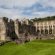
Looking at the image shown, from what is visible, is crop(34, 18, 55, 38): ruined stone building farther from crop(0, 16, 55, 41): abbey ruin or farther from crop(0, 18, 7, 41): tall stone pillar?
crop(0, 18, 7, 41): tall stone pillar

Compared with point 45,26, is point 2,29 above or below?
below

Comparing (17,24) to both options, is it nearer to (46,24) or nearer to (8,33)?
(8,33)

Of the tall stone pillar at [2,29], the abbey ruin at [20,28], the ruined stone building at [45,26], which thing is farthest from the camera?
the ruined stone building at [45,26]

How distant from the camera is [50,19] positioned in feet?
385

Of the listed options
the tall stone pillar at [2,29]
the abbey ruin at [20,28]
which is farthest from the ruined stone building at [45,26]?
the tall stone pillar at [2,29]

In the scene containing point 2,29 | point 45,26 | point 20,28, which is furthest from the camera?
point 45,26

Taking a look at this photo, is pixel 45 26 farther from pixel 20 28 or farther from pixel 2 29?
pixel 2 29

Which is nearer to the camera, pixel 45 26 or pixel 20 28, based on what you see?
pixel 20 28

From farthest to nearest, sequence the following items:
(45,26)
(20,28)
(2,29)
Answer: (45,26), (20,28), (2,29)

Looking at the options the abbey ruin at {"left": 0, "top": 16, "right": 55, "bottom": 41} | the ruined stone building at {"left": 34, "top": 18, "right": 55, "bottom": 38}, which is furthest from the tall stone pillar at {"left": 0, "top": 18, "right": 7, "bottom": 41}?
the ruined stone building at {"left": 34, "top": 18, "right": 55, "bottom": 38}

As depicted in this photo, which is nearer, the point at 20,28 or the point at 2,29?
the point at 2,29

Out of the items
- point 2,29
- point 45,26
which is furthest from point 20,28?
point 45,26

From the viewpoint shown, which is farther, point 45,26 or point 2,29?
point 45,26

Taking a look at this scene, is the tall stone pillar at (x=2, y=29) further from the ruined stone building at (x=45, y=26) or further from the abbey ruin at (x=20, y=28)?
the ruined stone building at (x=45, y=26)
